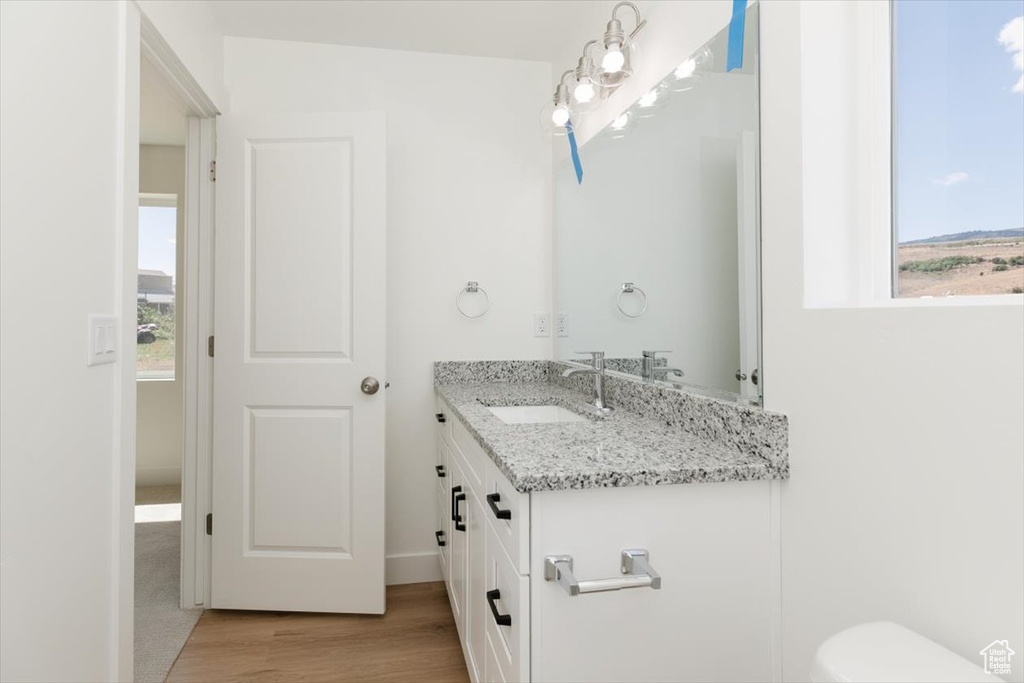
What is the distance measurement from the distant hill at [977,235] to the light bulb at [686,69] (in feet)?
2.55

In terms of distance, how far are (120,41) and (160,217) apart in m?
2.95

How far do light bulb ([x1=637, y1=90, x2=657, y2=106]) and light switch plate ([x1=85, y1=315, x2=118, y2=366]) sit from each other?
1.60m

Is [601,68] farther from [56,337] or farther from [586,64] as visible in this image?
[56,337]

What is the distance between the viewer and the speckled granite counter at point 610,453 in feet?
3.50

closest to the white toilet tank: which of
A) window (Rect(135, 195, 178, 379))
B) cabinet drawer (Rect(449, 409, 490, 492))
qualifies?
cabinet drawer (Rect(449, 409, 490, 492))

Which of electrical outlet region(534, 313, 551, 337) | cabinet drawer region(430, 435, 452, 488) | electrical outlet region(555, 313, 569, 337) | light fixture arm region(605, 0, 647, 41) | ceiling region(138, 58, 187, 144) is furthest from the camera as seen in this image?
ceiling region(138, 58, 187, 144)

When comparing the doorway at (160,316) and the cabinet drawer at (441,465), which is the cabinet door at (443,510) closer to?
the cabinet drawer at (441,465)

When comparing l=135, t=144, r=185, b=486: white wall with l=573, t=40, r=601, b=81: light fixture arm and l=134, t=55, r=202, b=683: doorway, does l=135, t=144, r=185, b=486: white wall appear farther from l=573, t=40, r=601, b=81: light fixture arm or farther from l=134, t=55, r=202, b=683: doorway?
l=573, t=40, r=601, b=81: light fixture arm

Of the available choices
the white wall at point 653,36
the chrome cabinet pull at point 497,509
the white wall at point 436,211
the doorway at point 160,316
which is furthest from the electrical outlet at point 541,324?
the doorway at point 160,316

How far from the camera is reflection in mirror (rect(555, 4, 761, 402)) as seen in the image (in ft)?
4.26

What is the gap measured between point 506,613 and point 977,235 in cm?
105

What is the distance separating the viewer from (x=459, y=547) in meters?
1.84

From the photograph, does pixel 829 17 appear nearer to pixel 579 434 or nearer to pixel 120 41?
pixel 579 434

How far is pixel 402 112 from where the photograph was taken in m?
2.57
